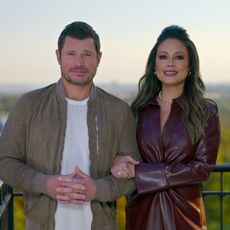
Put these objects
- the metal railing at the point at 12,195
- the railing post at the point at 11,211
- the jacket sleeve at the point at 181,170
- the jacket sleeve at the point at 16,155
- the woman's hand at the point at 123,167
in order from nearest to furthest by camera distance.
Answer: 1. the jacket sleeve at the point at 16,155
2. the woman's hand at the point at 123,167
3. the jacket sleeve at the point at 181,170
4. the metal railing at the point at 12,195
5. the railing post at the point at 11,211

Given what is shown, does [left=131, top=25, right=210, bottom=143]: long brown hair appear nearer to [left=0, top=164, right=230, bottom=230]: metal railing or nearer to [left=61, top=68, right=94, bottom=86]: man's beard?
[left=61, top=68, right=94, bottom=86]: man's beard

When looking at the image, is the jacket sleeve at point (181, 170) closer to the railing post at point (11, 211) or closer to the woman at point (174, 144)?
the woman at point (174, 144)

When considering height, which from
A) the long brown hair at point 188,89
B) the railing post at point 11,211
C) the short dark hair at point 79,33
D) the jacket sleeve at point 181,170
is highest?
the short dark hair at point 79,33

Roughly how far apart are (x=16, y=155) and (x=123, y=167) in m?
0.51

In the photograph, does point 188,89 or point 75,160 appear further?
point 188,89

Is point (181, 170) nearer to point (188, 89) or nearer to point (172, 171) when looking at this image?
point (172, 171)

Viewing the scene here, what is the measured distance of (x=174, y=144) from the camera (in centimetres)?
286

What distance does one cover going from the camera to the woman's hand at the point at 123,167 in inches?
104

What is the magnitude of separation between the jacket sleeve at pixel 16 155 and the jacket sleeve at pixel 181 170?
1.77 ft

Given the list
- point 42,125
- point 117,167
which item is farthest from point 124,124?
point 42,125

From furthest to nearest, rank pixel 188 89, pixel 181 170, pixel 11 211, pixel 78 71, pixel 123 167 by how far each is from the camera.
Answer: pixel 11 211 → pixel 188 89 → pixel 181 170 → pixel 123 167 → pixel 78 71

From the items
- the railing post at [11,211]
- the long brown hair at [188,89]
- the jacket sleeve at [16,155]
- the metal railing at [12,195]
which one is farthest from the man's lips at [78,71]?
the railing post at [11,211]

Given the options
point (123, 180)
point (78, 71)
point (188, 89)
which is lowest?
point (123, 180)

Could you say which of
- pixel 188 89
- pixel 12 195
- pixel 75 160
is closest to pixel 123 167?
pixel 75 160
